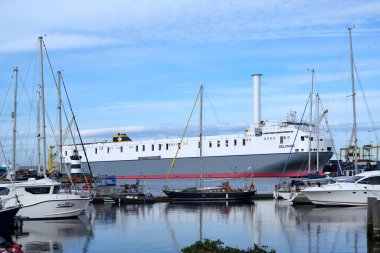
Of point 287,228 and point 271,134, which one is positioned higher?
point 271,134

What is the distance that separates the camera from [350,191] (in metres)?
35.7

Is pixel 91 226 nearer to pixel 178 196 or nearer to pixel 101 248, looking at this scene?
pixel 101 248

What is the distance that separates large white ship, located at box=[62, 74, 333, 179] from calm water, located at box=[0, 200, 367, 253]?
57.9m

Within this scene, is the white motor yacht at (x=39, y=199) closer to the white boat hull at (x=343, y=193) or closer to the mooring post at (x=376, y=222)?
the white boat hull at (x=343, y=193)

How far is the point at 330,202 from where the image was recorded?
36812 millimetres

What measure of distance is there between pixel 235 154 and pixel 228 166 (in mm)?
2446

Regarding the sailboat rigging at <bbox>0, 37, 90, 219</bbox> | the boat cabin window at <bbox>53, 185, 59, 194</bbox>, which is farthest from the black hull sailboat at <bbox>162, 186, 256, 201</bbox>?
the boat cabin window at <bbox>53, 185, 59, 194</bbox>

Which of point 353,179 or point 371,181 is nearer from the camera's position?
point 371,181

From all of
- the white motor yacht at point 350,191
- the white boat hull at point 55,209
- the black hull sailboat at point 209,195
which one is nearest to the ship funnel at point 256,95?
the black hull sailboat at point 209,195

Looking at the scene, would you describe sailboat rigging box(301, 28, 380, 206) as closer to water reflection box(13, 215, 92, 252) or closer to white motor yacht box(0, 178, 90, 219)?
water reflection box(13, 215, 92, 252)

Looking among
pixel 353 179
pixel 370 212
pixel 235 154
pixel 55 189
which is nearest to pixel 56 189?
pixel 55 189

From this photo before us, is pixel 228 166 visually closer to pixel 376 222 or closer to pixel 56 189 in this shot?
pixel 56 189

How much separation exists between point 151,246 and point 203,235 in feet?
12.0

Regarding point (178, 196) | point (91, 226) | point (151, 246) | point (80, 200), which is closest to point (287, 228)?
point (151, 246)
